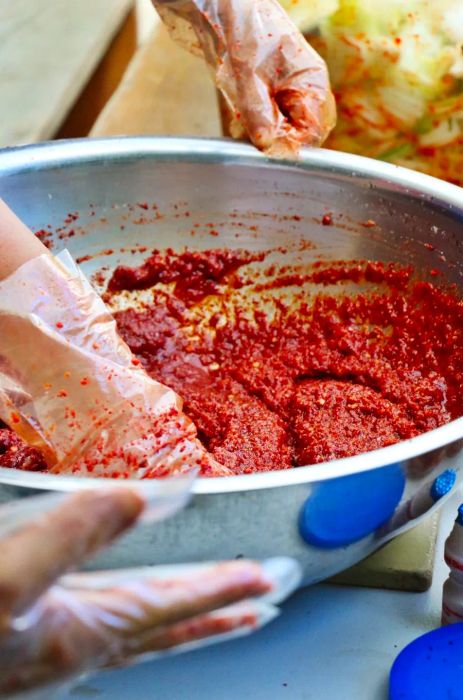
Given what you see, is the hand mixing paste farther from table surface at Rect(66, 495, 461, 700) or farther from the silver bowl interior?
table surface at Rect(66, 495, 461, 700)

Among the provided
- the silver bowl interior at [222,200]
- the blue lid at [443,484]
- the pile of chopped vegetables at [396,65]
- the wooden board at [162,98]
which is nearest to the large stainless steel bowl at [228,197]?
the silver bowl interior at [222,200]

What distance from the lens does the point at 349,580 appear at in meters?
0.96

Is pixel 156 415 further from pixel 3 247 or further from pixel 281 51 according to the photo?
pixel 281 51

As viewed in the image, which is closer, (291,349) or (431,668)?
(431,668)

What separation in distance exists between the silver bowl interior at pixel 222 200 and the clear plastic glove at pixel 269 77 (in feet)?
0.11

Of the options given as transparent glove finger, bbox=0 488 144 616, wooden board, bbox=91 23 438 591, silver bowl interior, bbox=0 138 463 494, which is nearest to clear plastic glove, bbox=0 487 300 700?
transparent glove finger, bbox=0 488 144 616

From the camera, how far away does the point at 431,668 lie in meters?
0.81

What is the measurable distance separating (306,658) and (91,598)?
51 cm

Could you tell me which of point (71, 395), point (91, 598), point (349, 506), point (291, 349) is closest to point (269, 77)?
point (291, 349)

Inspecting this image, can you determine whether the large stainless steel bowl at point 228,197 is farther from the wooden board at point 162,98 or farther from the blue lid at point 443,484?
the wooden board at point 162,98

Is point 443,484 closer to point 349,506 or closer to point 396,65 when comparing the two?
point 349,506

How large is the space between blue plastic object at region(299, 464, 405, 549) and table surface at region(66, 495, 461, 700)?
18cm

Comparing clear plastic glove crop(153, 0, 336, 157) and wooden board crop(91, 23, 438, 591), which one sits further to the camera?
wooden board crop(91, 23, 438, 591)

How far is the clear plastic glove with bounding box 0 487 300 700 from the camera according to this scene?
0.41 m
